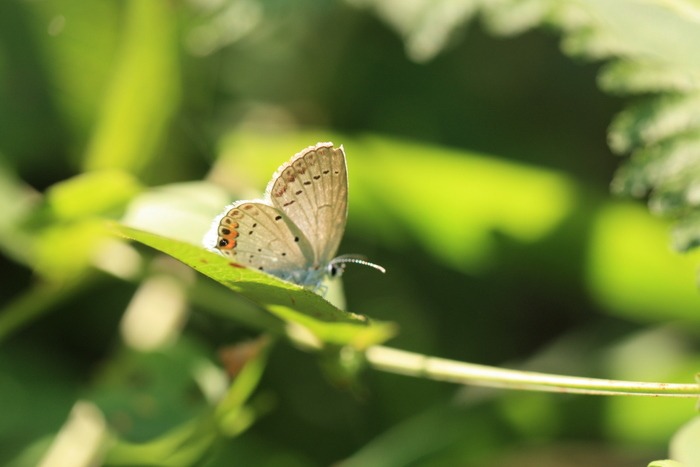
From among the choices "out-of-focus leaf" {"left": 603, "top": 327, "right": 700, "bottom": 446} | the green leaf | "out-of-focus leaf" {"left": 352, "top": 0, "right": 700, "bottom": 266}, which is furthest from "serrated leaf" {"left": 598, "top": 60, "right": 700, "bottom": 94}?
"out-of-focus leaf" {"left": 603, "top": 327, "right": 700, "bottom": 446}

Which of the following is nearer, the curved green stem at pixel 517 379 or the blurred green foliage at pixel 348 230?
the curved green stem at pixel 517 379

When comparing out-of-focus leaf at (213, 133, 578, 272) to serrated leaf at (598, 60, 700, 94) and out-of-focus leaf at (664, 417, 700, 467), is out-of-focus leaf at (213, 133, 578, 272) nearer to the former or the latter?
serrated leaf at (598, 60, 700, 94)

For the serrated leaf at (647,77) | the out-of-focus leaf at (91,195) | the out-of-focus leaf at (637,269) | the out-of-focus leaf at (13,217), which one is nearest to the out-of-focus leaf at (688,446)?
the serrated leaf at (647,77)

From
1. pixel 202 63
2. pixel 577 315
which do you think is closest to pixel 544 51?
pixel 577 315

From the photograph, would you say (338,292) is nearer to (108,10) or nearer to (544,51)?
(108,10)

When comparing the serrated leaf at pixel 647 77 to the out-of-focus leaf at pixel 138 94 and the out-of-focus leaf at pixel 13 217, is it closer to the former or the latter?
the out-of-focus leaf at pixel 138 94

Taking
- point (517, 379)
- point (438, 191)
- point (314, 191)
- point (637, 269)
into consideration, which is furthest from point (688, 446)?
point (438, 191)
